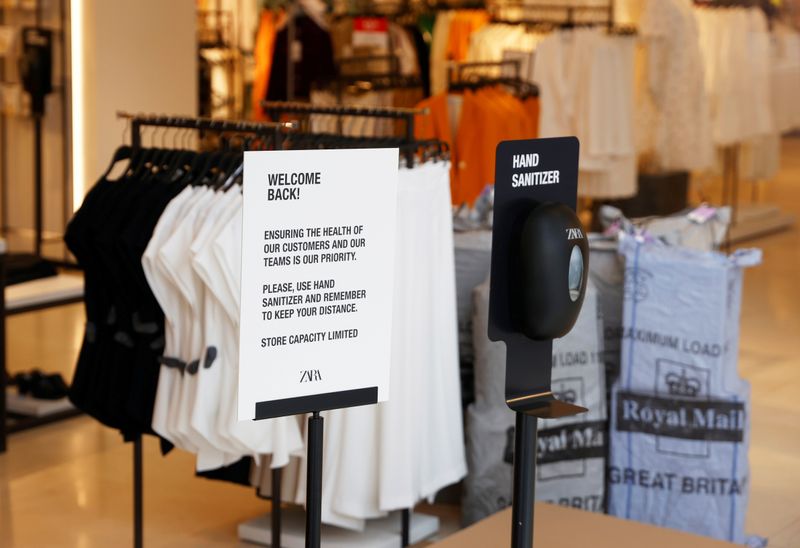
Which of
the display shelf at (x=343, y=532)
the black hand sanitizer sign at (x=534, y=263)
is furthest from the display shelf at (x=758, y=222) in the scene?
the black hand sanitizer sign at (x=534, y=263)

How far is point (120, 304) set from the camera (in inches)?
137

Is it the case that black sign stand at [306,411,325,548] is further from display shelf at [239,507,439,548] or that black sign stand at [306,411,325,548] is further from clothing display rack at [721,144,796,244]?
clothing display rack at [721,144,796,244]

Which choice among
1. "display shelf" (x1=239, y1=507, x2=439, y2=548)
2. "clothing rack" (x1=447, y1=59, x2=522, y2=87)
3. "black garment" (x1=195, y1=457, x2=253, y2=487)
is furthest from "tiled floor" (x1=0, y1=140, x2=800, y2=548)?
"clothing rack" (x1=447, y1=59, x2=522, y2=87)

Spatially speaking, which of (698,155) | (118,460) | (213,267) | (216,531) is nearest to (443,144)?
(213,267)

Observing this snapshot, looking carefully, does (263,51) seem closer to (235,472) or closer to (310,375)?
(235,472)

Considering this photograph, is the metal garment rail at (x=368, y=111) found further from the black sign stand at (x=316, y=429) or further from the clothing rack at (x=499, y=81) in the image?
the clothing rack at (x=499, y=81)

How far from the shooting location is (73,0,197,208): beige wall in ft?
23.7

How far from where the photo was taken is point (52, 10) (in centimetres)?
799

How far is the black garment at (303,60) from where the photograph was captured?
368 inches

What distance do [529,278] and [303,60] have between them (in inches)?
294

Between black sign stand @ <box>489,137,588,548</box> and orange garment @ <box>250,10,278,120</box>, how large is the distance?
7.28m

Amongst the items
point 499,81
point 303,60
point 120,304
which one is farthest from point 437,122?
point 120,304

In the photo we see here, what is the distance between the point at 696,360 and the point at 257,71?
20.6 ft

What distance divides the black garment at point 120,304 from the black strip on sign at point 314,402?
1366mm
